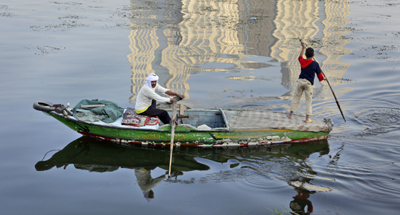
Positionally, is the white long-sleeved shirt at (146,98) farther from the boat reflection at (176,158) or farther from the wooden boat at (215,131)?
the boat reflection at (176,158)

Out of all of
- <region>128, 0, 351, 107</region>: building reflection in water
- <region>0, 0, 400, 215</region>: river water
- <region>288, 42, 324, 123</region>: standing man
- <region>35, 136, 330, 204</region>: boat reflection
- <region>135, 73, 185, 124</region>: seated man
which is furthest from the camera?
<region>128, 0, 351, 107</region>: building reflection in water

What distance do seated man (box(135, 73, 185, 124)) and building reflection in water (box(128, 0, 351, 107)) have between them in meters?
2.38

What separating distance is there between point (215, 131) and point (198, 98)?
113 inches

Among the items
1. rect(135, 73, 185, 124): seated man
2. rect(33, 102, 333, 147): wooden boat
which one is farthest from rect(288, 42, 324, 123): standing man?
rect(135, 73, 185, 124): seated man

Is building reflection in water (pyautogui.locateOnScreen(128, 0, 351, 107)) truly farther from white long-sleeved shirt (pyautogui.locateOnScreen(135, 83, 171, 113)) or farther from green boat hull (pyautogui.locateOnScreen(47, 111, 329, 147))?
green boat hull (pyautogui.locateOnScreen(47, 111, 329, 147))

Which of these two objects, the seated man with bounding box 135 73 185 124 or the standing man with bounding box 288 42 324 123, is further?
the standing man with bounding box 288 42 324 123

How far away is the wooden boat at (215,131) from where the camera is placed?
804 centimetres

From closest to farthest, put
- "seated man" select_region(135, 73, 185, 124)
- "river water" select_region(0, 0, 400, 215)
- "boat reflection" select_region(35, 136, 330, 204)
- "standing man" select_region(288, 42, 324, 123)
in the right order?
"river water" select_region(0, 0, 400, 215)
"boat reflection" select_region(35, 136, 330, 204)
"seated man" select_region(135, 73, 185, 124)
"standing man" select_region(288, 42, 324, 123)

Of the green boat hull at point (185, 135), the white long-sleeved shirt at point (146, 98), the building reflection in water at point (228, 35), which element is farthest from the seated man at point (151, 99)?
the building reflection in water at point (228, 35)

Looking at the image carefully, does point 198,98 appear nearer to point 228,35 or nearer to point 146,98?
point 146,98

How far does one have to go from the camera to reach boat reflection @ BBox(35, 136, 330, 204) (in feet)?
24.3

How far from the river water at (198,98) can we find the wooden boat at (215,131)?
227 millimetres

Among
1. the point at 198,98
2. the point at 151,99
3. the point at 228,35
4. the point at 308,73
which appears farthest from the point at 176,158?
the point at 228,35

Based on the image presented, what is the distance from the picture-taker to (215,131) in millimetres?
8039
